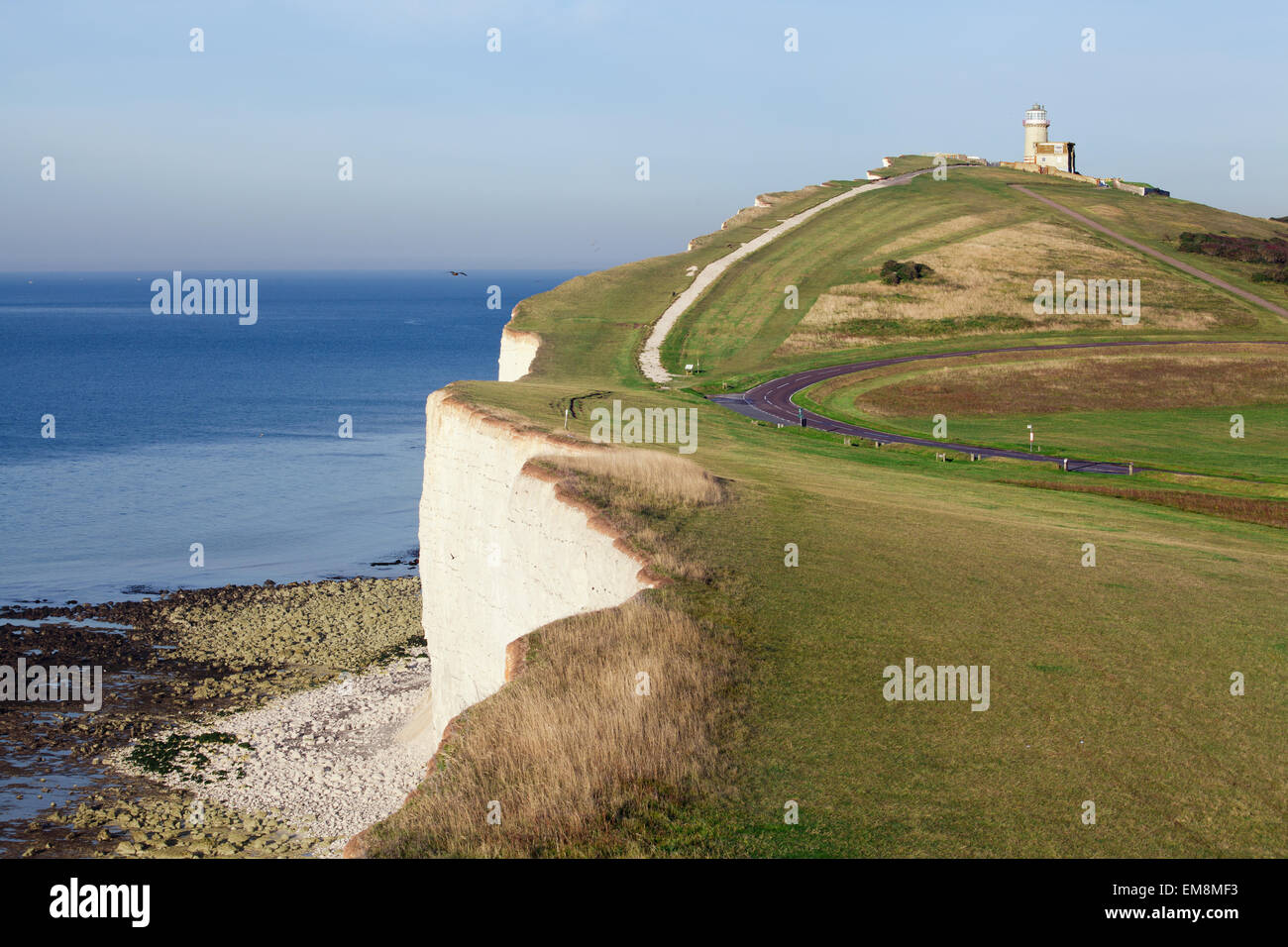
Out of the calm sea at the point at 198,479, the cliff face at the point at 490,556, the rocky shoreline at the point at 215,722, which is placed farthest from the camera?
the calm sea at the point at 198,479

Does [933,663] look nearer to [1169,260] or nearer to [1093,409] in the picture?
[1093,409]

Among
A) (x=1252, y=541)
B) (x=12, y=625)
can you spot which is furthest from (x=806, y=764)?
(x=12, y=625)

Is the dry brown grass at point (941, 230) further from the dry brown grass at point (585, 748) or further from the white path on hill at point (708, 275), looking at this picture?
the dry brown grass at point (585, 748)

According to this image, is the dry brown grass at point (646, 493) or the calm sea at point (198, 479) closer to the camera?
the dry brown grass at point (646, 493)

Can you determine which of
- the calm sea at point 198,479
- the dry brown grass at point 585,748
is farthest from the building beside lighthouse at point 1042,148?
the dry brown grass at point 585,748

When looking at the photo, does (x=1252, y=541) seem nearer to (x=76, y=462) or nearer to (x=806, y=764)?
(x=806, y=764)

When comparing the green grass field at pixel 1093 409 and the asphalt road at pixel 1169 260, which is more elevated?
the asphalt road at pixel 1169 260
